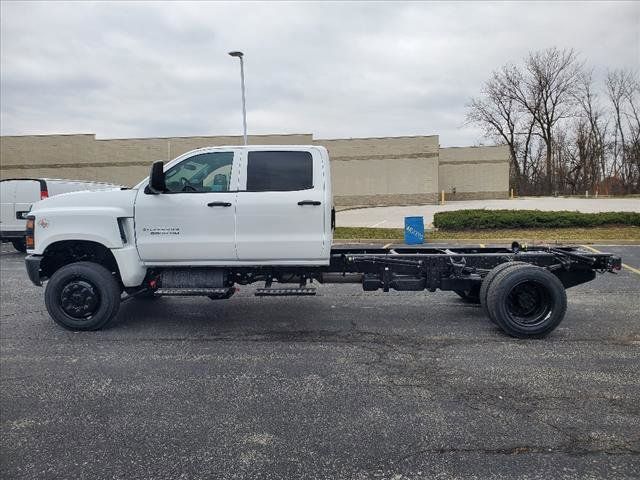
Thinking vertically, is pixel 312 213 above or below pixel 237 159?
below

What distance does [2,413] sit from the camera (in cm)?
376

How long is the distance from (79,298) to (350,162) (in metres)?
32.9

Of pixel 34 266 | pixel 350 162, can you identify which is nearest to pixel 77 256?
pixel 34 266

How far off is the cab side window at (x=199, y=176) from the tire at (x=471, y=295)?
3563 millimetres

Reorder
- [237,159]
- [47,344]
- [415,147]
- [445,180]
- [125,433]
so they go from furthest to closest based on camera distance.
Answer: [445,180] < [415,147] < [237,159] < [47,344] < [125,433]

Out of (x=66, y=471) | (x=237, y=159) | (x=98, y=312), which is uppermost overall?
(x=237, y=159)


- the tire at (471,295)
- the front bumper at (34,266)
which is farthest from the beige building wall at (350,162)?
the front bumper at (34,266)

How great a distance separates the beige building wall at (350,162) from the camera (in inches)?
1384

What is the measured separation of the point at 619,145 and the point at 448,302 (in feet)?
193

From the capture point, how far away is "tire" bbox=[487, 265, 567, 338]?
17.8ft

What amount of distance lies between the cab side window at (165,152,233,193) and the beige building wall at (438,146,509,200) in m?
37.6

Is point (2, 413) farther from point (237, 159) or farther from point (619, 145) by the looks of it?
point (619, 145)

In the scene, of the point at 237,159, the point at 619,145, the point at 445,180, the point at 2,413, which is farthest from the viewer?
the point at 619,145

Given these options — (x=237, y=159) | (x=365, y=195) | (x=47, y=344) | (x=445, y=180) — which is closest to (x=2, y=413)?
(x=47, y=344)
